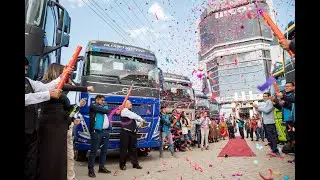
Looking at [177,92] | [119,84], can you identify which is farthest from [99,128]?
[177,92]

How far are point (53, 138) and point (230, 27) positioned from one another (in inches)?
3879

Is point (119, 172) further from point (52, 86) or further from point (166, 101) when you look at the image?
point (166, 101)

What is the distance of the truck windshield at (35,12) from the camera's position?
180 inches

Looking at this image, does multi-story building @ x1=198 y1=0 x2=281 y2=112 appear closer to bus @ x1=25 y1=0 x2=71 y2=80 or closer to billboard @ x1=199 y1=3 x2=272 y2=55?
billboard @ x1=199 y1=3 x2=272 y2=55

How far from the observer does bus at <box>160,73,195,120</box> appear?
13.7 meters

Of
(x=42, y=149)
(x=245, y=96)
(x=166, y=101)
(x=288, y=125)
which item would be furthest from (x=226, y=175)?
(x=245, y=96)

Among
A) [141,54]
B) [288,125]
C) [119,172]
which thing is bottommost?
[119,172]

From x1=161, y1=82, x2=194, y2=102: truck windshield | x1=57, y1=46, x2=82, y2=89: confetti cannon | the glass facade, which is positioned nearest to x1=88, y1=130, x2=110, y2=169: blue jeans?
x1=57, y1=46, x2=82, y2=89: confetti cannon

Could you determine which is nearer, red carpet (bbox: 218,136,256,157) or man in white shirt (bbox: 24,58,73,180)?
man in white shirt (bbox: 24,58,73,180)

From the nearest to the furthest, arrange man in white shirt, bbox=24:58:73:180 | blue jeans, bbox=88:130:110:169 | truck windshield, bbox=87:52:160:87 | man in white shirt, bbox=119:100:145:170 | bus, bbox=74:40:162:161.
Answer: man in white shirt, bbox=24:58:73:180 < blue jeans, bbox=88:130:110:169 < man in white shirt, bbox=119:100:145:170 < bus, bbox=74:40:162:161 < truck windshield, bbox=87:52:160:87

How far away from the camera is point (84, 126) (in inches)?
302

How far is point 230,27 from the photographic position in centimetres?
9675

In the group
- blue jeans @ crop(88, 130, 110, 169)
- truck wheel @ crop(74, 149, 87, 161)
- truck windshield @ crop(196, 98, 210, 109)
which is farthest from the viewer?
truck windshield @ crop(196, 98, 210, 109)

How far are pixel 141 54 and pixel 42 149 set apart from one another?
5763 mm
